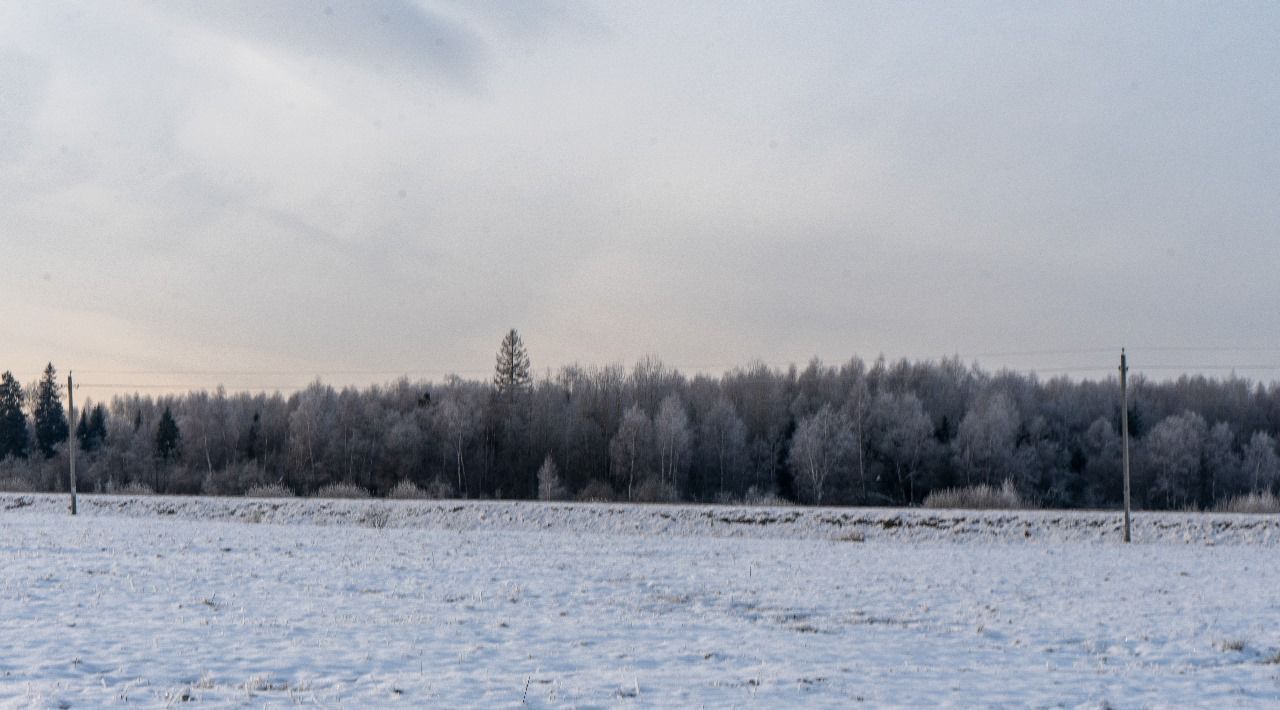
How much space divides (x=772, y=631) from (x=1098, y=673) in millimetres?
4634

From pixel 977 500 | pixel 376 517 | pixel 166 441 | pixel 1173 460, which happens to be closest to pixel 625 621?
pixel 376 517

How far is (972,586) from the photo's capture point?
20.8 metres

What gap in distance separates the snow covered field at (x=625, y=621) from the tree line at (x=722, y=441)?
37.2 m

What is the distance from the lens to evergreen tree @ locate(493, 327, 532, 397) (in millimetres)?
114438

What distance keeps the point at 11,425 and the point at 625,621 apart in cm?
10321

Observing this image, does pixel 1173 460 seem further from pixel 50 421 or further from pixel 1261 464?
pixel 50 421

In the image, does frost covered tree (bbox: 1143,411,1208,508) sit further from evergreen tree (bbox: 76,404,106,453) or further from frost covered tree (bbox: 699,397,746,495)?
evergreen tree (bbox: 76,404,106,453)

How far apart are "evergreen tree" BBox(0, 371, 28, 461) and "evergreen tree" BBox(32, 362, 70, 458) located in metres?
1.59

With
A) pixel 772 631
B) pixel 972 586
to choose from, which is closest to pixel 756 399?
pixel 972 586

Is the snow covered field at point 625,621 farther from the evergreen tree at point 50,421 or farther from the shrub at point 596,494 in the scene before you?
the evergreen tree at point 50,421

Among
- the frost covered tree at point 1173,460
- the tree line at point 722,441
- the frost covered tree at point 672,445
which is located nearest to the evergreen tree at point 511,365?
the tree line at point 722,441

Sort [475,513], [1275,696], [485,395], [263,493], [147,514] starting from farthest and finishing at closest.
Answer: [485,395]
[263,493]
[147,514]
[475,513]
[1275,696]

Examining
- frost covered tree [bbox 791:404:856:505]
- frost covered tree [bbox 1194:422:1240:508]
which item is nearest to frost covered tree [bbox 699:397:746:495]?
frost covered tree [bbox 791:404:856:505]

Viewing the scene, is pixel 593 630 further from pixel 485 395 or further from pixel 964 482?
pixel 485 395
